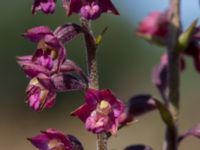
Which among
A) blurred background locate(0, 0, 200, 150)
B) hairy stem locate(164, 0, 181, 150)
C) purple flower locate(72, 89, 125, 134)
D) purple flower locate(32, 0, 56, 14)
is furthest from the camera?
blurred background locate(0, 0, 200, 150)

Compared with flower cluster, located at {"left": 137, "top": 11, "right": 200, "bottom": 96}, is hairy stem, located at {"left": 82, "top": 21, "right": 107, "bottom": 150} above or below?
below

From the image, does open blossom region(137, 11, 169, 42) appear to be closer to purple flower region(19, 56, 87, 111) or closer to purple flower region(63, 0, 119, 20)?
purple flower region(63, 0, 119, 20)

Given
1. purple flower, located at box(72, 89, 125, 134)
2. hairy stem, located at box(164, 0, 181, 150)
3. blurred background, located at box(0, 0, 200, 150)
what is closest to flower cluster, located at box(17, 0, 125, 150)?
purple flower, located at box(72, 89, 125, 134)

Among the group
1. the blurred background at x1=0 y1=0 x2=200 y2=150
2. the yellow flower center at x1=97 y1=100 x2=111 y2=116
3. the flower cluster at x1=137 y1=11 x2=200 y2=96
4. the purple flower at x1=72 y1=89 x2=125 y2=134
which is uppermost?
the flower cluster at x1=137 y1=11 x2=200 y2=96

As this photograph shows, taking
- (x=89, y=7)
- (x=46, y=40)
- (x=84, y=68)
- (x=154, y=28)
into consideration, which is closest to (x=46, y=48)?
(x=46, y=40)

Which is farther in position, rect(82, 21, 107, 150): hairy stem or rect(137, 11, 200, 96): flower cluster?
rect(82, 21, 107, 150): hairy stem

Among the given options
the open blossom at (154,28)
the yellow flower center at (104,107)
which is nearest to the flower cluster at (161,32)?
the open blossom at (154,28)

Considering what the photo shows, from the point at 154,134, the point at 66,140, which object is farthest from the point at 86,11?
the point at 154,134
